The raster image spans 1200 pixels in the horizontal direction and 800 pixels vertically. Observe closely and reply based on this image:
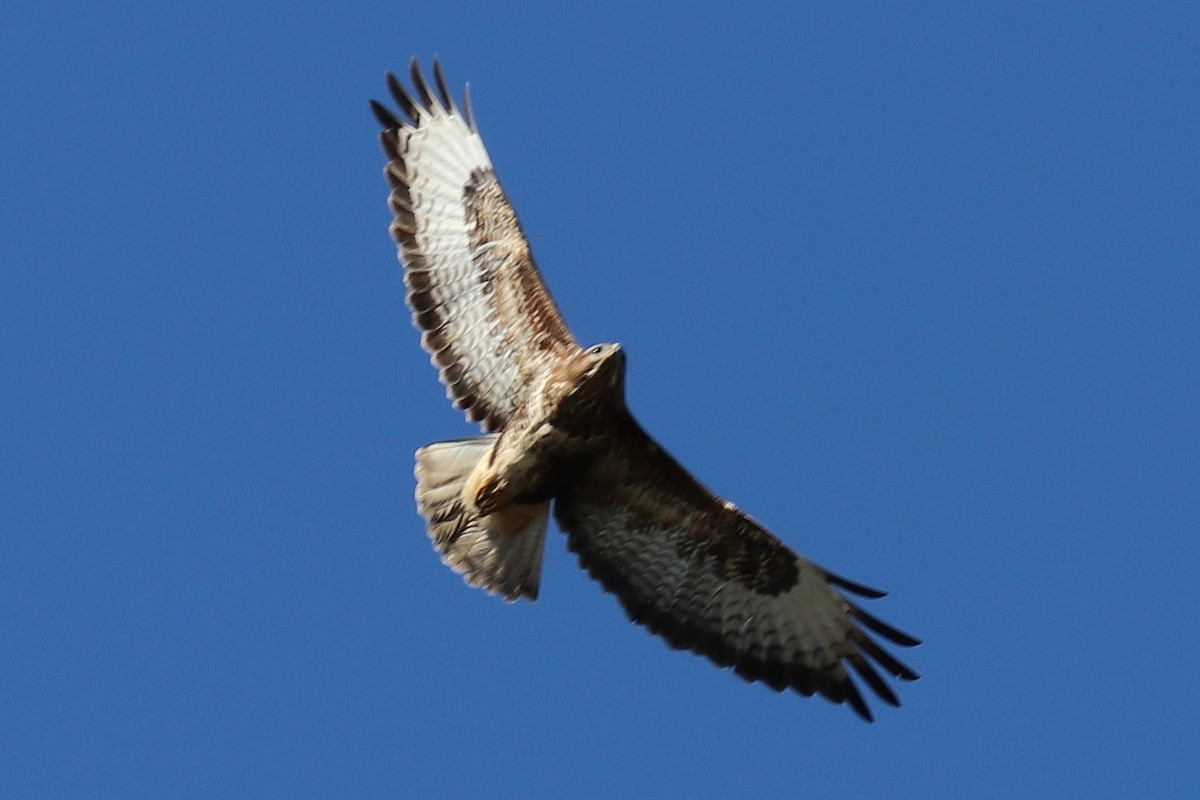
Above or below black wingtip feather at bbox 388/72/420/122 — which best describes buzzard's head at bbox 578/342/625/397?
below

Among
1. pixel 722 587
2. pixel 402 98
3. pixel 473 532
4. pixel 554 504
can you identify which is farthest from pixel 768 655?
pixel 402 98

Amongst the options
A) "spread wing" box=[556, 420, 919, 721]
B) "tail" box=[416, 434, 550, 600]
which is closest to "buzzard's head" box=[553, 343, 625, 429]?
"spread wing" box=[556, 420, 919, 721]

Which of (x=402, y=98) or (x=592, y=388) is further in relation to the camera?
(x=402, y=98)

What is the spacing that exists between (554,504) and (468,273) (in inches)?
57.1

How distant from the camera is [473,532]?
9.62m

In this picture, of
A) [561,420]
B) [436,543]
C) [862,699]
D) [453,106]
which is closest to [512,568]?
[436,543]

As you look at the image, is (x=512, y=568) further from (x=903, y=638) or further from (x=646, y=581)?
(x=903, y=638)

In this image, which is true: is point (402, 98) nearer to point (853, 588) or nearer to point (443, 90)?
point (443, 90)

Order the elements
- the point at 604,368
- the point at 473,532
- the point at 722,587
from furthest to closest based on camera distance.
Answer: the point at 722,587 < the point at 473,532 < the point at 604,368

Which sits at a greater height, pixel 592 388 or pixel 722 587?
pixel 592 388

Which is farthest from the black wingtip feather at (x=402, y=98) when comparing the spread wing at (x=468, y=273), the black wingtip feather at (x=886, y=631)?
the black wingtip feather at (x=886, y=631)

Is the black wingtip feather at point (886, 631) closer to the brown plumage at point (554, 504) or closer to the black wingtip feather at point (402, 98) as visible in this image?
the brown plumage at point (554, 504)

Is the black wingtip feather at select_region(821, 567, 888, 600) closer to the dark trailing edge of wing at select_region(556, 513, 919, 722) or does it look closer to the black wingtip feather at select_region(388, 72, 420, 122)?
the dark trailing edge of wing at select_region(556, 513, 919, 722)

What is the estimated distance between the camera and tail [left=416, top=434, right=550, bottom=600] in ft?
31.4
